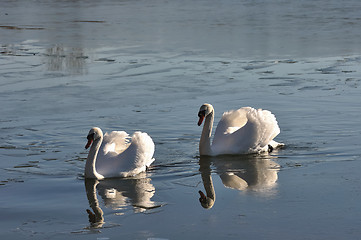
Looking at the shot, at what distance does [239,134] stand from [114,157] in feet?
6.58

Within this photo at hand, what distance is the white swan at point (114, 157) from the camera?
8.98 metres

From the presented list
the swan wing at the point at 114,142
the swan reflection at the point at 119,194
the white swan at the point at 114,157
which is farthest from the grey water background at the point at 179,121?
the swan wing at the point at 114,142

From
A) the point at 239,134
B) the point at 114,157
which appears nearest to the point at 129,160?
the point at 114,157

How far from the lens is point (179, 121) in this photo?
1180 centimetres

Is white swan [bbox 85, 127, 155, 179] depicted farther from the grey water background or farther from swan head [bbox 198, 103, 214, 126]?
swan head [bbox 198, 103, 214, 126]

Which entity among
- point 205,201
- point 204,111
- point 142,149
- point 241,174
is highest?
point 204,111

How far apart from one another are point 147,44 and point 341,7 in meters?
12.6

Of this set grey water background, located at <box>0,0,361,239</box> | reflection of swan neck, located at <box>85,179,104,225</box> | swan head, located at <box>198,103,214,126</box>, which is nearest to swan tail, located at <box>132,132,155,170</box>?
grey water background, located at <box>0,0,361,239</box>

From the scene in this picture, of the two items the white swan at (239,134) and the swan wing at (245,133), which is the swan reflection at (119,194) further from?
the swan wing at (245,133)

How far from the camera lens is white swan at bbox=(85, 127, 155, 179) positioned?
353 inches

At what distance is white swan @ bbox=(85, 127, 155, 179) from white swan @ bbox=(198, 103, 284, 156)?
1133 mm

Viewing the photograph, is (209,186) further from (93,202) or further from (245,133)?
(245,133)

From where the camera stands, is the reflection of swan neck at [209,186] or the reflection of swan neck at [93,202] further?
the reflection of swan neck at [209,186]

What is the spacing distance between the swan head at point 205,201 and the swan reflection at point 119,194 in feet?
1.58
